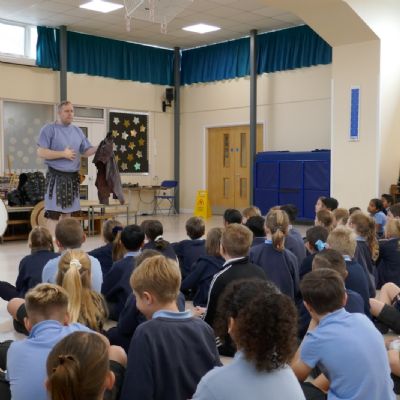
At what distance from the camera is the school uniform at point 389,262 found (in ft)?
13.7

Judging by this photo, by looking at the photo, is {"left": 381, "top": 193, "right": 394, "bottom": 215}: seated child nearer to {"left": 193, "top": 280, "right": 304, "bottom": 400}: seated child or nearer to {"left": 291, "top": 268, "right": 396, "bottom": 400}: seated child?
{"left": 291, "top": 268, "right": 396, "bottom": 400}: seated child

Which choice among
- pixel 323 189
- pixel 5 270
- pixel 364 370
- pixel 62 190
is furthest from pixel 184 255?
pixel 323 189

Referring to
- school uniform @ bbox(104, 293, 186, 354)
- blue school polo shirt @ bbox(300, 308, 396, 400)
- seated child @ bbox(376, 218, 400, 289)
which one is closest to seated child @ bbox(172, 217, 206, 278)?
seated child @ bbox(376, 218, 400, 289)

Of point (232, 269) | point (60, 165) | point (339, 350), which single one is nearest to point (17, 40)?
point (60, 165)

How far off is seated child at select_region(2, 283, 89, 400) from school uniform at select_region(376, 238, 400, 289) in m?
2.95

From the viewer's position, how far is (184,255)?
4434mm

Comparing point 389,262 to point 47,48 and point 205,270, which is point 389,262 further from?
point 47,48

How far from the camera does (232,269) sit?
2824 millimetres

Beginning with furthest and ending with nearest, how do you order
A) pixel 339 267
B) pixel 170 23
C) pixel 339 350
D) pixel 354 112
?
pixel 170 23
pixel 354 112
pixel 339 267
pixel 339 350

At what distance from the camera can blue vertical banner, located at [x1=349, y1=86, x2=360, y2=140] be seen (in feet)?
27.6

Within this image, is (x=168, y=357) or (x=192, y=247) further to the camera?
(x=192, y=247)

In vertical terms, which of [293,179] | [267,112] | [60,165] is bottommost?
[293,179]

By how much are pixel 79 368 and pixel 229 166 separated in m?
11.5

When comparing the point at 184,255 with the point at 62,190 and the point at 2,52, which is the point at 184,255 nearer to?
the point at 62,190
